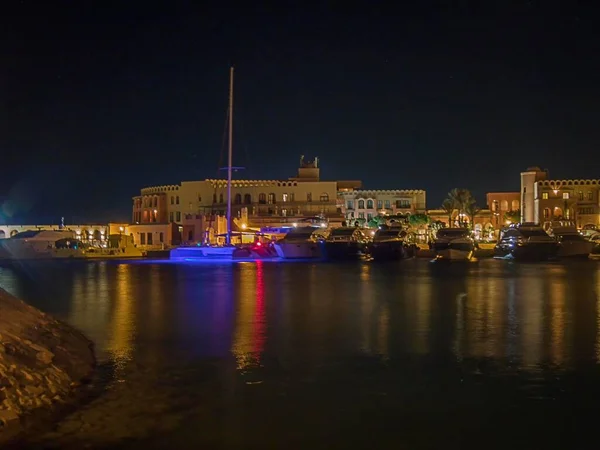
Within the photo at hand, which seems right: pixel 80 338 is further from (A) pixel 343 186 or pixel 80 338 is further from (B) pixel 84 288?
(A) pixel 343 186

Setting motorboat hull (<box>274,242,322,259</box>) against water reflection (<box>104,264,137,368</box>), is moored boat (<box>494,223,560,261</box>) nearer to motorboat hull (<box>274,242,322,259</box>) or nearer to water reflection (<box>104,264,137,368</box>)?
motorboat hull (<box>274,242,322,259</box>)

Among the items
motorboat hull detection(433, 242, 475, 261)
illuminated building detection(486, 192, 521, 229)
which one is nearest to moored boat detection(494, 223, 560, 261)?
motorboat hull detection(433, 242, 475, 261)

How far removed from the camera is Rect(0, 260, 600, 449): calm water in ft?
20.9

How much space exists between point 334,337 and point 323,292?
7297mm

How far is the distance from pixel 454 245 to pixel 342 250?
6.09m

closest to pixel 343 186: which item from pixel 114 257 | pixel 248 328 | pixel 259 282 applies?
pixel 114 257

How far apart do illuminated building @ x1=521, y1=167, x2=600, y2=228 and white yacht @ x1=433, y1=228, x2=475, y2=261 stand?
52.0 meters

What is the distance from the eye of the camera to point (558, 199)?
294 feet

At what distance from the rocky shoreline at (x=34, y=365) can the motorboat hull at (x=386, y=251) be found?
94.6ft

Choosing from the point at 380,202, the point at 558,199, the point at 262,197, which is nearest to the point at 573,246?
the point at 262,197

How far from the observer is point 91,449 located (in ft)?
19.5

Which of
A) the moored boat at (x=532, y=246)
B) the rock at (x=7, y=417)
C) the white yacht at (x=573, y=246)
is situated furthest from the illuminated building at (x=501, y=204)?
the rock at (x=7, y=417)

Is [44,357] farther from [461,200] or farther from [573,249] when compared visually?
[461,200]

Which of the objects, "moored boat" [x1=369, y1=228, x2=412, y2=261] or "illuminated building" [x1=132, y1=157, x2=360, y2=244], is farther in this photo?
"illuminated building" [x1=132, y1=157, x2=360, y2=244]
